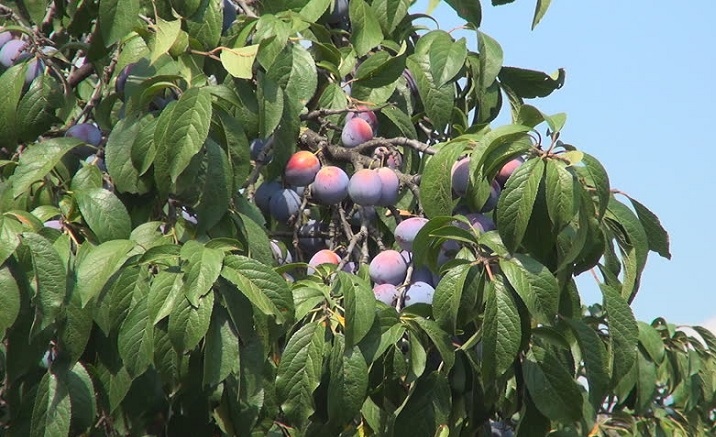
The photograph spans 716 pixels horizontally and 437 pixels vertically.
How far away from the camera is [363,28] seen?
1706 millimetres

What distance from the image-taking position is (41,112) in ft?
4.82

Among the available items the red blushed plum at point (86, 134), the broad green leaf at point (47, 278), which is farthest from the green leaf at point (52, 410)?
the red blushed plum at point (86, 134)

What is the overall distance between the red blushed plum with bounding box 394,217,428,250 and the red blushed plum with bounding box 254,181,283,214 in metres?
0.29

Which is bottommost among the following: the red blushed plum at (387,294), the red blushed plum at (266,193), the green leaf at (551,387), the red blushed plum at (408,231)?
the red blushed plum at (266,193)

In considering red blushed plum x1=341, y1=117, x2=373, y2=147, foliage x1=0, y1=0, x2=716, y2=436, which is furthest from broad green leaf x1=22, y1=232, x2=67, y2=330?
red blushed plum x1=341, y1=117, x2=373, y2=147

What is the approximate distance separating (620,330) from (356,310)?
344 millimetres

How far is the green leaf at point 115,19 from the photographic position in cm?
138

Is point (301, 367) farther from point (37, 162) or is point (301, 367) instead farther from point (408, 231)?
point (37, 162)

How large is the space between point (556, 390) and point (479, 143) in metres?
0.30

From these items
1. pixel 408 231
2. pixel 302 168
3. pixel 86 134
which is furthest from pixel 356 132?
pixel 86 134

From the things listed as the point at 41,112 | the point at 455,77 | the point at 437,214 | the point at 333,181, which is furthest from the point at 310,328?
the point at 455,77

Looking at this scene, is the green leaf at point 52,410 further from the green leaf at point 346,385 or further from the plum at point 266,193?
the plum at point 266,193

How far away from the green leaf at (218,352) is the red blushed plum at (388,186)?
40 centimetres

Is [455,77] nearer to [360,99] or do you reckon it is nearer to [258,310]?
[360,99]
